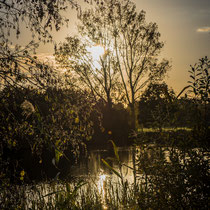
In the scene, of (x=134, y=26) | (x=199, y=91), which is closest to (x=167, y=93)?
→ (x=199, y=91)

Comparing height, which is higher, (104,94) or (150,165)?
(104,94)

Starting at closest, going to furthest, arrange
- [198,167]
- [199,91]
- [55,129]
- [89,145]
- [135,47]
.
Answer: [198,167]
[199,91]
[55,129]
[89,145]
[135,47]

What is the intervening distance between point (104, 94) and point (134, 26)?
689 cm

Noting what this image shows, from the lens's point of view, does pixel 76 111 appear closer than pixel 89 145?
Yes

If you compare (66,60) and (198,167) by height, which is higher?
(66,60)

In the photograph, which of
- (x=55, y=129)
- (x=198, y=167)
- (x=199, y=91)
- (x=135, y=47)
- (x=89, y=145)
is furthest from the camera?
(x=135, y=47)

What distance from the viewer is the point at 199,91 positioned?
3916 mm

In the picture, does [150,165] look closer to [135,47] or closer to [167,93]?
[167,93]

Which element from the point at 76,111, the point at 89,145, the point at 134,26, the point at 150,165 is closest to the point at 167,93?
the point at 150,165

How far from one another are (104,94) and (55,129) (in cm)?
2433

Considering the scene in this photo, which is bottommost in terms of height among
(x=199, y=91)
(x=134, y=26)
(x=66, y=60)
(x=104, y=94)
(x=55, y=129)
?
(x=55, y=129)

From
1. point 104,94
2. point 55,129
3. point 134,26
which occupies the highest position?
point 134,26

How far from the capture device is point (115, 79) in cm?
2856

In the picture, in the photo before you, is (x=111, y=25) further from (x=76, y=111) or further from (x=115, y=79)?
(x=76, y=111)
